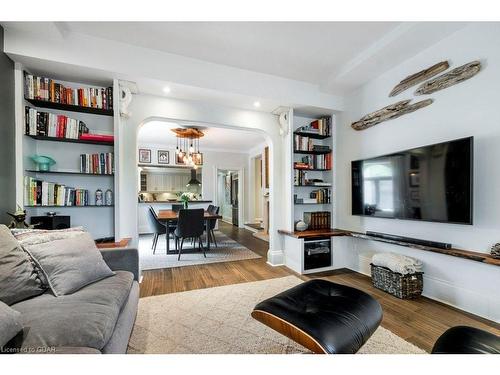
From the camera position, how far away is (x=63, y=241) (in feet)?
4.88

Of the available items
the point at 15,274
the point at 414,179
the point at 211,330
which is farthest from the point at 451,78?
the point at 15,274

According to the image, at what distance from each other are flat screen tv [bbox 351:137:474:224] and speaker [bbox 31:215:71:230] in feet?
11.6

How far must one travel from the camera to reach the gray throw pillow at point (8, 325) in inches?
32.7

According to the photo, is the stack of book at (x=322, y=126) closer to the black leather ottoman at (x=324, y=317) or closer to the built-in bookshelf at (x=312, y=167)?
the built-in bookshelf at (x=312, y=167)

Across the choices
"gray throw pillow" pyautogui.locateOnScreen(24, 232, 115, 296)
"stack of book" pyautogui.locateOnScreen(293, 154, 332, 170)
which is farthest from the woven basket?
"gray throw pillow" pyautogui.locateOnScreen(24, 232, 115, 296)

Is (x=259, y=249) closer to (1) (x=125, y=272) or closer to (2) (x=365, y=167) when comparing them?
(2) (x=365, y=167)

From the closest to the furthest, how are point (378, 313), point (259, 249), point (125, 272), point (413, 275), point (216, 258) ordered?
point (378, 313), point (125, 272), point (413, 275), point (216, 258), point (259, 249)

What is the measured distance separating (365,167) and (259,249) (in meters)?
2.48

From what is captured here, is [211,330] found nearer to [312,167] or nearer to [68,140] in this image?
[68,140]

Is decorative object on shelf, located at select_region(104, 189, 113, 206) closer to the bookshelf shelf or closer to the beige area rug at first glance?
the beige area rug

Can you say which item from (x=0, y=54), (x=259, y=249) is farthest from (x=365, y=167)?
(x=0, y=54)

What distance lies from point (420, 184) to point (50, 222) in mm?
3810

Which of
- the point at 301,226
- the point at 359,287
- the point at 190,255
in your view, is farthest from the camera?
the point at 190,255

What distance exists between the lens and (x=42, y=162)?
2.20 m
